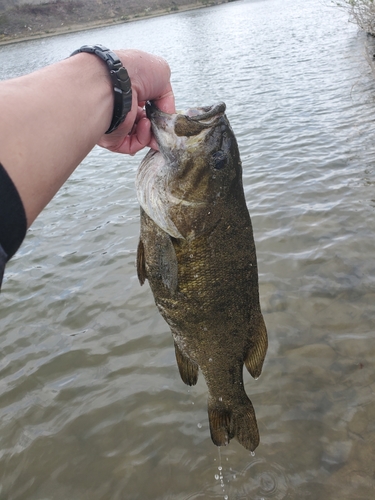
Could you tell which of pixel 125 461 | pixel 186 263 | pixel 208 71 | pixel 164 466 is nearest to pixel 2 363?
pixel 125 461

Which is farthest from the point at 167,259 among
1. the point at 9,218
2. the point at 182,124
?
the point at 9,218

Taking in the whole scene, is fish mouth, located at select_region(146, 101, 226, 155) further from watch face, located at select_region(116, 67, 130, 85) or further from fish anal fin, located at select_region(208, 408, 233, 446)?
fish anal fin, located at select_region(208, 408, 233, 446)

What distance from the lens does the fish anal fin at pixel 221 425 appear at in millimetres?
2572

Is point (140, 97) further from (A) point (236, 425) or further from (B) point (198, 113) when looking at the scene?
(A) point (236, 425)

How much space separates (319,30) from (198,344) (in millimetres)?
27759

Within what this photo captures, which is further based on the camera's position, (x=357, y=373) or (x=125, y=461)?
(x=357, y=373)

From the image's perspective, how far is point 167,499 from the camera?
294 centimetres

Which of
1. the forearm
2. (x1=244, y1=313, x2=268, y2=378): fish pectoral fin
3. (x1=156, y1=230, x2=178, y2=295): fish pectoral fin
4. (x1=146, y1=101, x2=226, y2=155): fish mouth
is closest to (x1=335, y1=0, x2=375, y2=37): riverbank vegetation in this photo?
(x1=146, y1=101, x2=226, y2=155): fish mouth

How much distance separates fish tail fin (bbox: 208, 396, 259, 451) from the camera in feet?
8.32

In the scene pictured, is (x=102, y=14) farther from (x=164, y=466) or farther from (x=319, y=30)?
(x=164, y=466)

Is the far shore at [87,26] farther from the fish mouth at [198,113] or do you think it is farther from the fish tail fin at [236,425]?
the fish tail fin at [236,425]

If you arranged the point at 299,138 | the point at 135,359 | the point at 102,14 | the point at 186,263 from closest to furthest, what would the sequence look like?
the point at 186,263
the point at 135,359
the point at 299,138
the point at 102,14

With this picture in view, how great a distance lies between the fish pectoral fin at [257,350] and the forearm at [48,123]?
1.50m

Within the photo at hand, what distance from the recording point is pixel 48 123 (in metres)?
1.35
